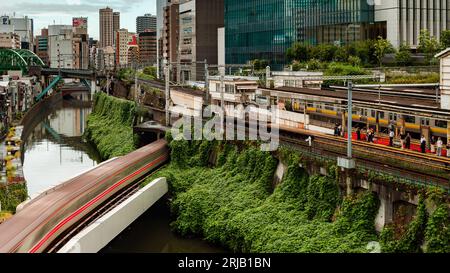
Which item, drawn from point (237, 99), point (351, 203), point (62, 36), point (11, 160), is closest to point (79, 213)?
point (351, 203)

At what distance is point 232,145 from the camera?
31.2 metres

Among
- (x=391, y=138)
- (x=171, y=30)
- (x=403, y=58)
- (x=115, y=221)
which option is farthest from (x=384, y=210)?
(x=171, y=30)

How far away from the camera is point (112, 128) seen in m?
56.4

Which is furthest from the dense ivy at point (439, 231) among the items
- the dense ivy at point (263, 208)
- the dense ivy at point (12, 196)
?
the dense ivy at point (12, 196)

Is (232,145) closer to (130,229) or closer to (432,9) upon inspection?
(130,229)

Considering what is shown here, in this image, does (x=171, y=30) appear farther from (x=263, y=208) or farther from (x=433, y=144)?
(x=433, y=144)

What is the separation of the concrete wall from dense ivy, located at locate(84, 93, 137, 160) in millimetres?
13254

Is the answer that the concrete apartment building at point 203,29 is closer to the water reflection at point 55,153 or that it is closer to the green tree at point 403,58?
the water reflection at point 55,153

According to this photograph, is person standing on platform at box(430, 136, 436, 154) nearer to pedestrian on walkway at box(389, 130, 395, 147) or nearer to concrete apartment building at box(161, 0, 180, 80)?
pedestrian on walkway at box(389, 130, 395, 147)

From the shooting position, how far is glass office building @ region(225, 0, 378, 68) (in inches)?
2559

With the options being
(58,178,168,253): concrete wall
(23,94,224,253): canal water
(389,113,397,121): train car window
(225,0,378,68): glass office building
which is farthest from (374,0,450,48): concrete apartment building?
(58,178,168,253): concrete wall

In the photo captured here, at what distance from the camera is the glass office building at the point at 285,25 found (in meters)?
65.0

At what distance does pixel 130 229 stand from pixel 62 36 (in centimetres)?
17249
